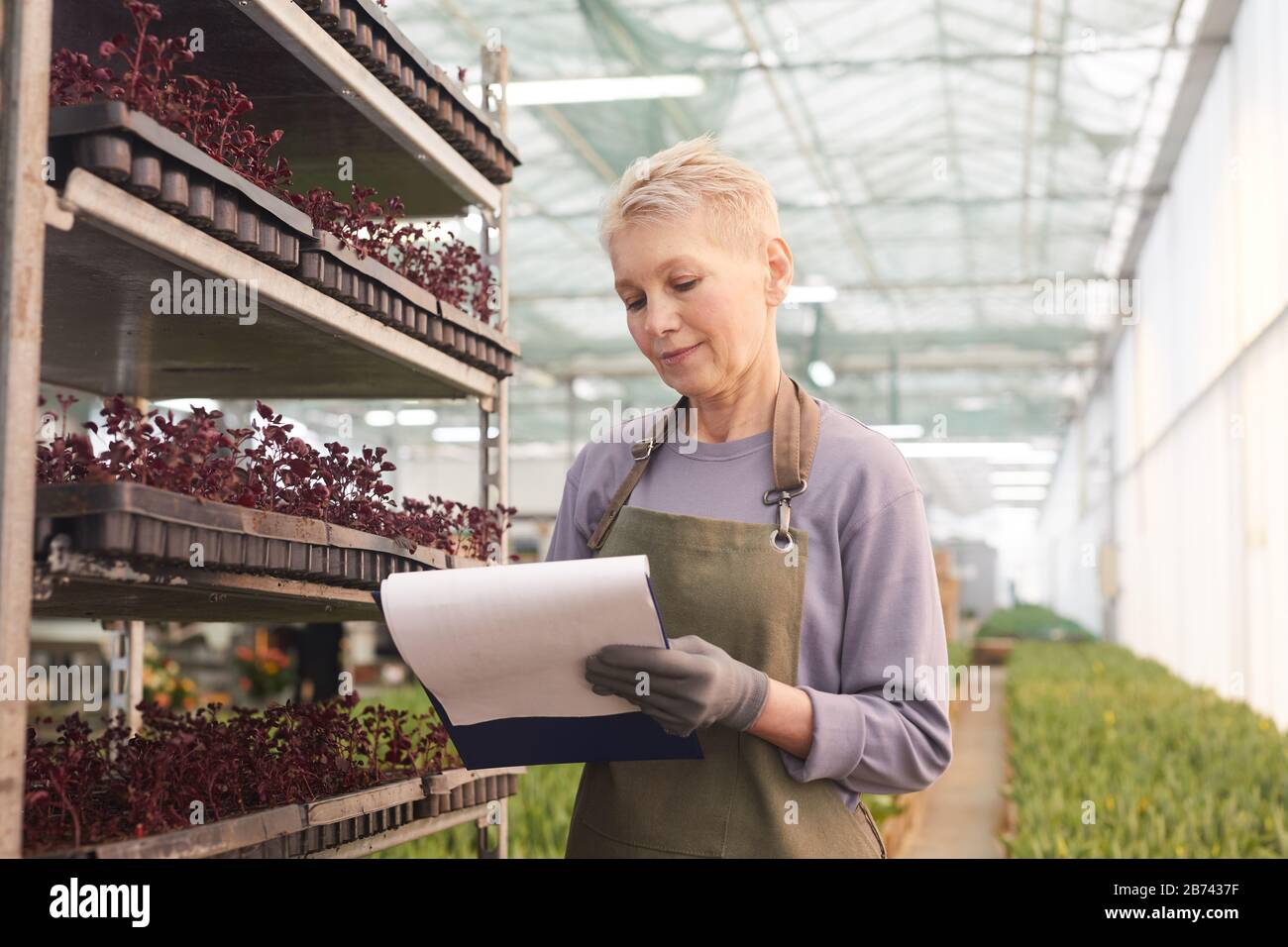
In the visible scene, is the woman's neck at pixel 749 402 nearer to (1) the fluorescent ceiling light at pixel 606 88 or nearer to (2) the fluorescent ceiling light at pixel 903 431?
(1) the fluorescent ceiling light at pixel 606 88

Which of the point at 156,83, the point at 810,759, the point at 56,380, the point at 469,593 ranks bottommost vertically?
the point at 810,759

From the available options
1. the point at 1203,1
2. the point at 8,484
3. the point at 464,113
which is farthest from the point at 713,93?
the point at 8,484

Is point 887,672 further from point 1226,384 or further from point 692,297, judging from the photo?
point 1226,384

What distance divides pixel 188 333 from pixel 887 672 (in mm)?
1093

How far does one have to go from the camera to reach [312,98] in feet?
6.31

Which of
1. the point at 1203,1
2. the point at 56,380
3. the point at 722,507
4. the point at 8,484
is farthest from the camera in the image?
the point at 1203,1

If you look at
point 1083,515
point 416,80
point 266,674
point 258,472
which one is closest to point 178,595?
point 258,472

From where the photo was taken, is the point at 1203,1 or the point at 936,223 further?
the point at 936,223

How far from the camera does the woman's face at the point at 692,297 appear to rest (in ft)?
4.73

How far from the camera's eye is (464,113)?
7.27 ft

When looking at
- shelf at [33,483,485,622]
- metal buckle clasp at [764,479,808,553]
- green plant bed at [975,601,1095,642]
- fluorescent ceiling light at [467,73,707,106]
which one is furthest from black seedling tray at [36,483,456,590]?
green plant bed at [975,601,1095,642]

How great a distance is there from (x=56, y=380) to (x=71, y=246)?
92cm

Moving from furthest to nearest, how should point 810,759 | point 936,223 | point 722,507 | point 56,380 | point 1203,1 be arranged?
point 936,223, point 1203,1, point 56,380, point 722,507, point 810,759
